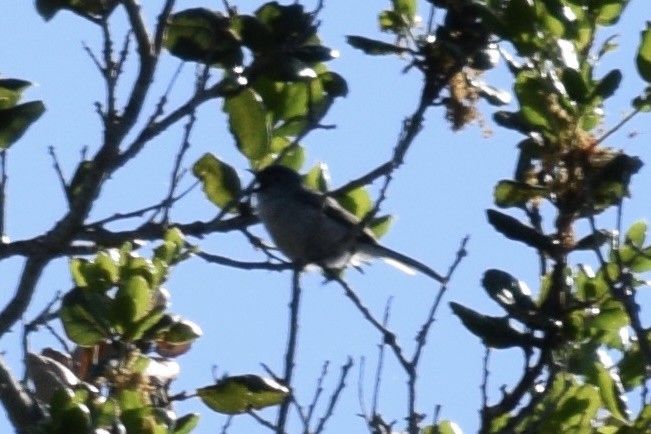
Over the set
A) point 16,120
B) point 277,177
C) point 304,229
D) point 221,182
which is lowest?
point 16,120

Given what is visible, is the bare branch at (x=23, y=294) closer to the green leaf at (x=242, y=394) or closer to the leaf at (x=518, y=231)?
the green leaf at (x=242, y=394)

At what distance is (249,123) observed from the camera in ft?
12.9

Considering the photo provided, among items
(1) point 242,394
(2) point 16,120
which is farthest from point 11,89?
(1) point 242,394

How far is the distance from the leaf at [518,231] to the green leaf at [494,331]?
0.20 metres

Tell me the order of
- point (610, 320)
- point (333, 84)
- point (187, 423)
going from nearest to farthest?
point (187, 423), point (610, 320), point (333, 84)

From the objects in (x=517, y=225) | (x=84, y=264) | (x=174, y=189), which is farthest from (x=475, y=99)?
(x=84, y=264)

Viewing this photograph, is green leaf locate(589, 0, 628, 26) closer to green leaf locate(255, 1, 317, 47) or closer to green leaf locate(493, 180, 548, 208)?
green leaf locate(493, 180, 548, 208)

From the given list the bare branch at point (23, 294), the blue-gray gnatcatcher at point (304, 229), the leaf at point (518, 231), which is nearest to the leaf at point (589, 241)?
the leaf at point (518, 231)

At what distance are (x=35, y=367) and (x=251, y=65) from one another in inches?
42.9

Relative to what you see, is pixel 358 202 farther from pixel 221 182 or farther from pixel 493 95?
pixel 493 95

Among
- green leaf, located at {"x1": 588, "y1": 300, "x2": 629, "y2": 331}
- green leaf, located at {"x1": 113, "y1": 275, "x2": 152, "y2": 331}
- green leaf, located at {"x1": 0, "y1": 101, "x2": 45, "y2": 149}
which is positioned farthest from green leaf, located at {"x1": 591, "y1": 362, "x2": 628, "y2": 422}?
green leaf, located at {"x1": 0, "y1": 101, "x2": 45, "y2": 149}

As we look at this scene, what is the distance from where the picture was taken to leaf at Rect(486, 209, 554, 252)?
3186mm

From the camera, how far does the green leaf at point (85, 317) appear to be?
303 cm

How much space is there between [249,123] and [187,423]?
4.25 ft
